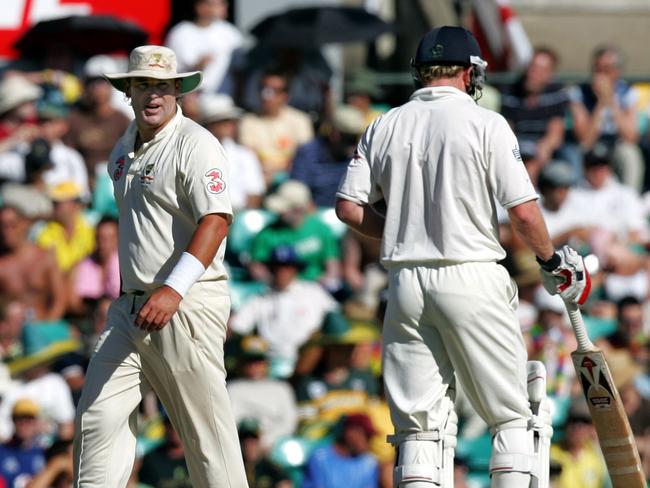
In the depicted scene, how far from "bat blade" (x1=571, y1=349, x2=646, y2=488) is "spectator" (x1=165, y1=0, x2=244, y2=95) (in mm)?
7959

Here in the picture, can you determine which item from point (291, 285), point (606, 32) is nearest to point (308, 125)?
point (291, 285)

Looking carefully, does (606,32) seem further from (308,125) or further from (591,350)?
(591,350)

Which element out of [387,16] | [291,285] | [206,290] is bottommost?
[291,285]

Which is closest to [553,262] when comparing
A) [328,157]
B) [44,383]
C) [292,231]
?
[44,383]

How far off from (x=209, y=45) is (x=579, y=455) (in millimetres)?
5673

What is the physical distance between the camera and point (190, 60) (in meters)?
14.7

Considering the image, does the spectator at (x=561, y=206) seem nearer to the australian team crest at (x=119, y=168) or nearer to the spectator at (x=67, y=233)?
the spectator at (x=67, y=233)

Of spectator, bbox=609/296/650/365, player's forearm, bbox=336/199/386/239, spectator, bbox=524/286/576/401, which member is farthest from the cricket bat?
spectator, bbox=609/296/650/365

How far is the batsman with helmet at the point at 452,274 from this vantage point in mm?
6734

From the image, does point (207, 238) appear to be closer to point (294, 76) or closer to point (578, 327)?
point (578, 327)

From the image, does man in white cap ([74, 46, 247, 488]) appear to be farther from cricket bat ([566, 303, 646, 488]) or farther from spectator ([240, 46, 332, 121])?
spectator ([240, 46, 332, 121])

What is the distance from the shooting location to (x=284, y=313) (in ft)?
40.7

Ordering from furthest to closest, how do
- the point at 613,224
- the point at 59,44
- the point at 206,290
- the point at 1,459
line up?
the point at 59,44
the point at 613,224
the point at 1,459
the point at 206,290

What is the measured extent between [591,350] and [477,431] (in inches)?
168
